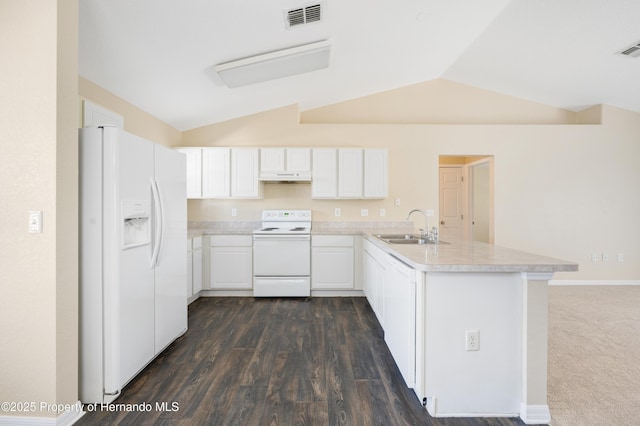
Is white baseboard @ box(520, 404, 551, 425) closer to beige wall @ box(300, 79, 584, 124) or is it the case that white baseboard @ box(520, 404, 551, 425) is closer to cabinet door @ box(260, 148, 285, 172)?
cabinet door @ box(260, 148, 285, 172)

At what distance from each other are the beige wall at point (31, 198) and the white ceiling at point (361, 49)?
0.59m

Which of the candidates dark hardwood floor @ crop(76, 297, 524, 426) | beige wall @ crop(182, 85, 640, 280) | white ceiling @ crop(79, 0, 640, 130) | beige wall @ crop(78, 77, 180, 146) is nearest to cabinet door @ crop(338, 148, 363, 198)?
beige wall @ crop(182, 85, 640, 280)

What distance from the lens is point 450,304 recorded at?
1.82m

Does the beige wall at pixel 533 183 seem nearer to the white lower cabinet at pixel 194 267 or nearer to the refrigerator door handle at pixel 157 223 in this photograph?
the white lower cabinet at pixel 194 267

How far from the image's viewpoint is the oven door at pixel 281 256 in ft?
13.3

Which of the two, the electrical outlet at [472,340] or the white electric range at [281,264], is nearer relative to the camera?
the electrical outlet at [472,340]

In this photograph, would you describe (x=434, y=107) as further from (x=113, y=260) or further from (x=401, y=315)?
(x=113, y=260)

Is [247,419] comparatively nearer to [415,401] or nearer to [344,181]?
[415,401]

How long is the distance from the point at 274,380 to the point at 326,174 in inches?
112

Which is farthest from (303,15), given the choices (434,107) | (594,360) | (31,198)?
(594,360)

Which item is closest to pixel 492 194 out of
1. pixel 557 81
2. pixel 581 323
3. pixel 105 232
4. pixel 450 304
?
pixel 557 81

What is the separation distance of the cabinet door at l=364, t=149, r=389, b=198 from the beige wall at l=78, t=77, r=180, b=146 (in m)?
2.84

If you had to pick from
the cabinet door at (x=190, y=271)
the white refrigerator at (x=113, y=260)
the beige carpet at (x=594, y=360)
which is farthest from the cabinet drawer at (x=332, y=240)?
the beige carpet at (x=594, y=360)

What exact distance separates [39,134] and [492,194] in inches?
210
